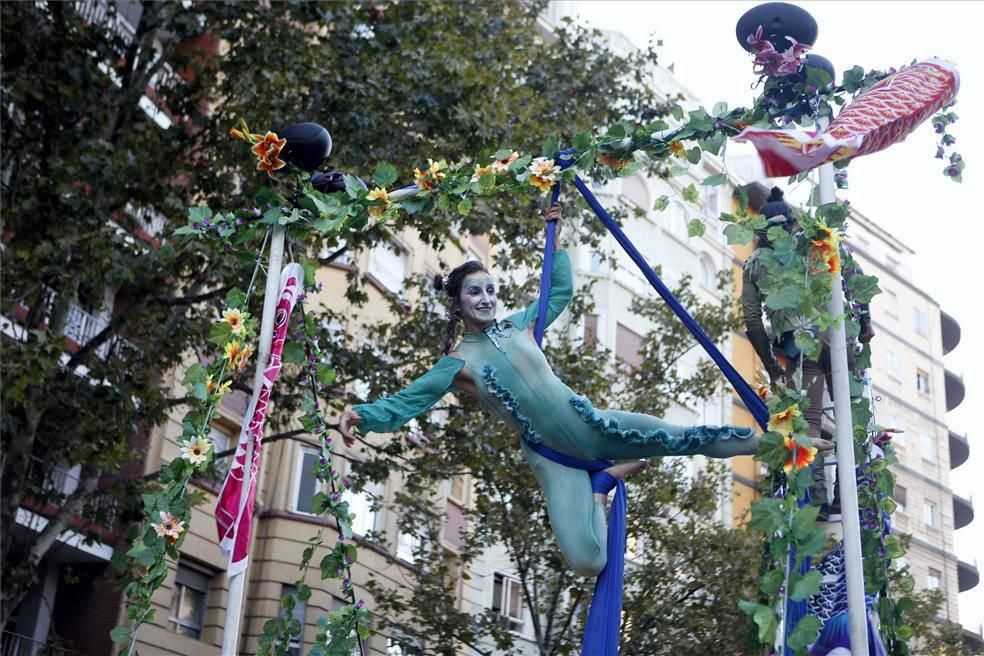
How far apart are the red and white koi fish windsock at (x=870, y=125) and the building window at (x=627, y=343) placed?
2105cm

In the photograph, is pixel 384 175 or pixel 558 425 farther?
pixel 384 175

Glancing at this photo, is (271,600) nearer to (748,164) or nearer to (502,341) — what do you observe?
(502,341)

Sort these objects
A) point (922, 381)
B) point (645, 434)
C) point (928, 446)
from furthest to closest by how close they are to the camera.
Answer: point (922, 381), point (928, 446), point (645, 434)

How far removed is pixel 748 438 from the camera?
5.82 m

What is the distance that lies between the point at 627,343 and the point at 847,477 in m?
22.4

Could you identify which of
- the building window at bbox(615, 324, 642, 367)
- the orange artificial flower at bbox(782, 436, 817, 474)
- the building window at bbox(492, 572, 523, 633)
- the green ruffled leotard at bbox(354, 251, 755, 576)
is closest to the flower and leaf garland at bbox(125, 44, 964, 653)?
the orange artificial flower at bbox(782, 436, 817, 474)

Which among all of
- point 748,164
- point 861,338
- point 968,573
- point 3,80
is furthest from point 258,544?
point 968,573

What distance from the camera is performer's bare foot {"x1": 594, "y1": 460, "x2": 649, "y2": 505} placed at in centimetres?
607

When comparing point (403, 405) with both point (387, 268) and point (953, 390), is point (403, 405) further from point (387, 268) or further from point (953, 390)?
point (953, 390)

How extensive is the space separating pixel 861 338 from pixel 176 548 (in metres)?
3.48

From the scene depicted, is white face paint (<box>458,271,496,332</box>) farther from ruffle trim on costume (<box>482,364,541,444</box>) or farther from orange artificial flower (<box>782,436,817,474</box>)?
orange artificial flower (<box>782,436,817,474</box>)

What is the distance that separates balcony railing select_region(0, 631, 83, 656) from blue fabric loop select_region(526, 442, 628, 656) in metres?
11.5

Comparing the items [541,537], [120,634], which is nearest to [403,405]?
[120,634]

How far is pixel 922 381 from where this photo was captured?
40.5 meters
